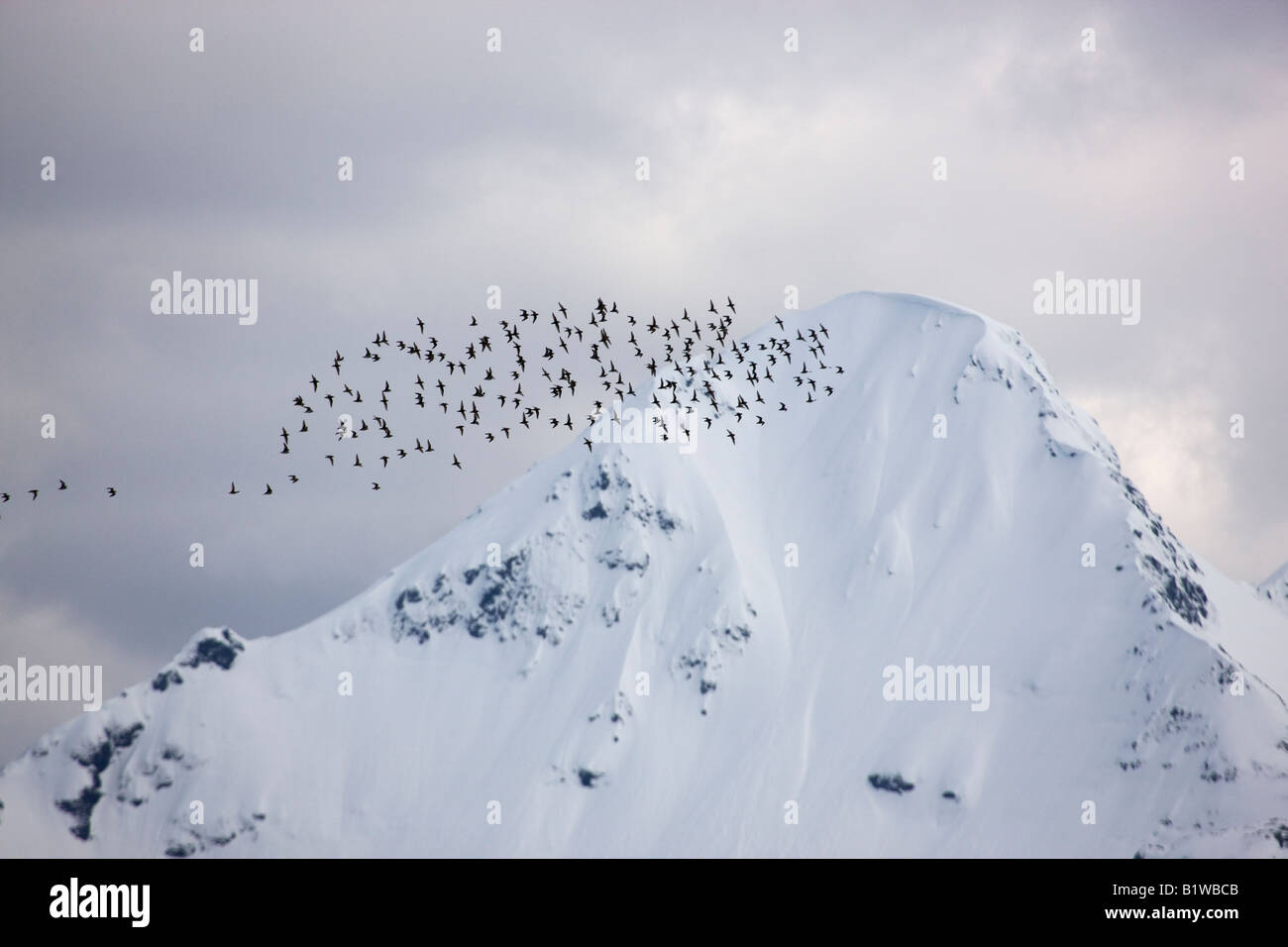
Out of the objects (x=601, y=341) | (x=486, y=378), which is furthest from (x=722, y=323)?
(x=486, y=378)

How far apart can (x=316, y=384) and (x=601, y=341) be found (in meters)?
23.7
